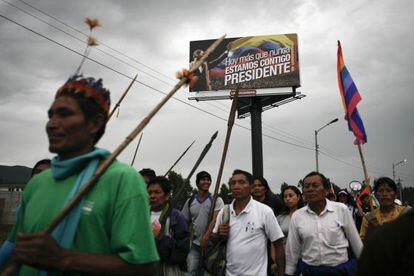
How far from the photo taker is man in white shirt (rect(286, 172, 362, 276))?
11.9 feet

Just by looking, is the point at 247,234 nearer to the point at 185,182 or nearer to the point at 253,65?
the point at 185,182

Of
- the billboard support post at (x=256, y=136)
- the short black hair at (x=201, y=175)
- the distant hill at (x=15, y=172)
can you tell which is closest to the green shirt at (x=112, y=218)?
the short black hair at (x=201, y=175)

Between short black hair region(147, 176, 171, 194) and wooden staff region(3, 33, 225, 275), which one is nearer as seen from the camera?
wooden staff region(3, 33, 225, 275)

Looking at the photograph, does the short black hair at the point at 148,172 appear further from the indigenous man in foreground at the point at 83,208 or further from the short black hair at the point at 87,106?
the short black hair at the point at 87,106

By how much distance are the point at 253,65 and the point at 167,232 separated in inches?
977

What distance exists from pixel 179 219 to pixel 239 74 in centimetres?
2429

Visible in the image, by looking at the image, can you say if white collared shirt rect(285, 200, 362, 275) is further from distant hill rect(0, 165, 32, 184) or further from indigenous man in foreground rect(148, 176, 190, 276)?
distant hill rect(0, 165, 32, 184)

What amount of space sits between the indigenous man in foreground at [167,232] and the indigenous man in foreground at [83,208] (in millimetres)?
2175

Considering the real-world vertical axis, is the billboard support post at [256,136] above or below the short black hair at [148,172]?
above

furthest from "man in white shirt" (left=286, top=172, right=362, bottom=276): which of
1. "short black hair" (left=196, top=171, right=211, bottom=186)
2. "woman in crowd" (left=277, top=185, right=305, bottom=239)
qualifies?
"short black hair" (left=196, top=171, right=211, bottom=186)

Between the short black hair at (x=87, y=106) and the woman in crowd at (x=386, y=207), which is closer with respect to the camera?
the short black hair at (x=87, y=106)

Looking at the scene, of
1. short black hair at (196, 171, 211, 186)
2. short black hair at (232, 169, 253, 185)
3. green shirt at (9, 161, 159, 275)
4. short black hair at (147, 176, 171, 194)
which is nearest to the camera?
green shirt at (9, 161, 159, 275)

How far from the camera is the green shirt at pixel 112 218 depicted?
1.46 meters

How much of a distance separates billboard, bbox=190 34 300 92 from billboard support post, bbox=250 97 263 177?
1.62 meters
